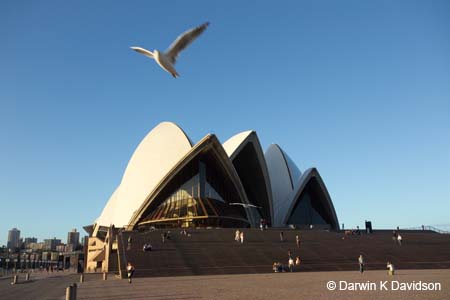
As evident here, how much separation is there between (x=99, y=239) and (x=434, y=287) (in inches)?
1109

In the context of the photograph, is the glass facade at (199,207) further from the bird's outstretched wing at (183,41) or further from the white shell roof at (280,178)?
the bird's outstretched wing at (183,41)

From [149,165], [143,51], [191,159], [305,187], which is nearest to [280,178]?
[305,187]

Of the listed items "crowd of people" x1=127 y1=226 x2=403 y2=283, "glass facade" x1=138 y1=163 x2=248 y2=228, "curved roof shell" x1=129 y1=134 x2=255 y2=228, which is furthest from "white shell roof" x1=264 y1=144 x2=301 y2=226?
"crowd of people" x1=127 y1=226 x2=403 y2=283

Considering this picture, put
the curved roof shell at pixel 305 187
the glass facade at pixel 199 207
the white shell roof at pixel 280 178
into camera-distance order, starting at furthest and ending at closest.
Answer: the white shell roof at pixel 280 178 < the curved roof shell at pixel 305 187 < the glass facade at pixel 199 207

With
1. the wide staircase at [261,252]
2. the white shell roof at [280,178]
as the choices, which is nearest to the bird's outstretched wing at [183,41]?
the wide staircase at [261,252]

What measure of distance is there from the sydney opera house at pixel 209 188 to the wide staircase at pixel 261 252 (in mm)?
10547

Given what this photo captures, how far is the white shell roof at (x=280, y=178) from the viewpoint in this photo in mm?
42125

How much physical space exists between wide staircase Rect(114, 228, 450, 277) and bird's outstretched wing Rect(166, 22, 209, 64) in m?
10.9

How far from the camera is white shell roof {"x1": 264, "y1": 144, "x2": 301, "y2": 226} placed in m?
42.1

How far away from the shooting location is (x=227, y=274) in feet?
58.7

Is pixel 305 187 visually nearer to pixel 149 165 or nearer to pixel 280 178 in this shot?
pixel 280 178

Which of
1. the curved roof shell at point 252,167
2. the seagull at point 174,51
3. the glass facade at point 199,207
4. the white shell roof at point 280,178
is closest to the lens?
the seagull at point 174,51

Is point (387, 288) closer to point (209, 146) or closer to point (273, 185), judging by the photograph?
point (209, 146)

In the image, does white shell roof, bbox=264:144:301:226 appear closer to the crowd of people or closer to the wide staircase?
the wide staircase
